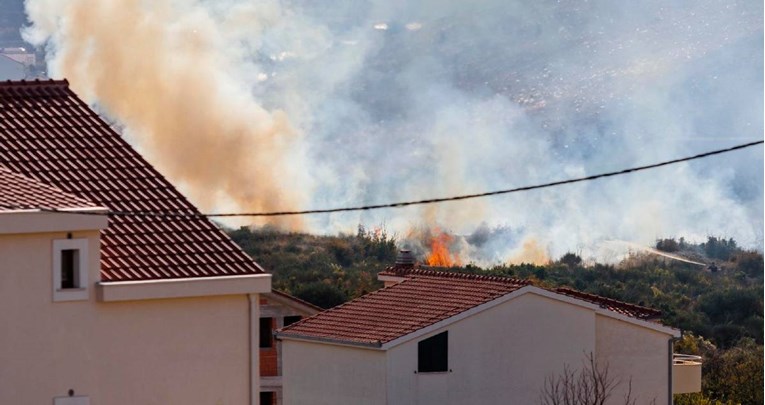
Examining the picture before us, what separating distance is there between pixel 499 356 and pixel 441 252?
208 ft

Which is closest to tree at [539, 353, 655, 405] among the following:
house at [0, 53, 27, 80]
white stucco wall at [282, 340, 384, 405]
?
white stucco wall at [282, 340, 384, 405]

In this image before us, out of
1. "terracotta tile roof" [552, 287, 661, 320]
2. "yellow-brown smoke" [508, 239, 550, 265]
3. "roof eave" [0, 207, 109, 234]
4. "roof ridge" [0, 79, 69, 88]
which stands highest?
"yellow-brown smoke" [508, 239, 550, 265]

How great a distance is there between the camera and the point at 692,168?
147 m

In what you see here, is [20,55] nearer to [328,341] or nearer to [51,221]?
[328,341]

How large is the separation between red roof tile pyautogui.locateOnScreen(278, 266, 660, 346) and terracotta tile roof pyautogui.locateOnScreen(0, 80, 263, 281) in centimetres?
1510

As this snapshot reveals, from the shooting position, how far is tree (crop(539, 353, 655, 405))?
44.3 meters

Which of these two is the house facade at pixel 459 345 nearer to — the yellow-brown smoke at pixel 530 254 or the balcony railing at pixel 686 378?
the balcony railing at pixel 686 378

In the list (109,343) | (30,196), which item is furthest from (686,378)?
(30,196)

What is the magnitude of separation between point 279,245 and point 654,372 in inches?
2198

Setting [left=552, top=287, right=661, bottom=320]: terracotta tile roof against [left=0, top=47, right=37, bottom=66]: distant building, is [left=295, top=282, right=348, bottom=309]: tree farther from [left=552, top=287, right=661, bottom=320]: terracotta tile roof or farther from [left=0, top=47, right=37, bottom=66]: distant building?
[left=0, top=47, right=37, bottom=66]: distant building

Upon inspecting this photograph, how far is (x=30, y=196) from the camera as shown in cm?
2644

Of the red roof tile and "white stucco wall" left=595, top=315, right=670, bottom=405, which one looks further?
"white stucco wall" left=595, top=315, right=670, bottom=405

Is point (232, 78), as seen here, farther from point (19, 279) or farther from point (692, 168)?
point (19, 279)

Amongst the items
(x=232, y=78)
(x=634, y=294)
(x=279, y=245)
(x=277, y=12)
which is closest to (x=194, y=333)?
(x=634, y=294)
